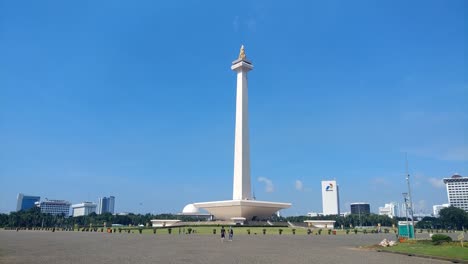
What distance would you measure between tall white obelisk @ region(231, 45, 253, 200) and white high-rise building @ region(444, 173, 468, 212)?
116457mm

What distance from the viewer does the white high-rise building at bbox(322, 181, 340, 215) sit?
17425 centimetres

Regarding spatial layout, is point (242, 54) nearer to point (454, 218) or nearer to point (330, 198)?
point (454, 218)

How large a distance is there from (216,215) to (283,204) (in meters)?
11.4

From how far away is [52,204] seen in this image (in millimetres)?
176375

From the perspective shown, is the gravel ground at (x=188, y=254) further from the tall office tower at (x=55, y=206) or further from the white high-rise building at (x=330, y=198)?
the tall office tower at (x=55, y=206)

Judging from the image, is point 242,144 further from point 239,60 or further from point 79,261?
point 79,261

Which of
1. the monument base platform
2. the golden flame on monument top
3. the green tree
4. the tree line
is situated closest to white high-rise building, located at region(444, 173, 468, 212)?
the tree line

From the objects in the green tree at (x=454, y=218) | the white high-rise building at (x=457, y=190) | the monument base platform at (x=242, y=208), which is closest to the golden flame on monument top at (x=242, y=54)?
the monument base platform at (x=242, y=208)

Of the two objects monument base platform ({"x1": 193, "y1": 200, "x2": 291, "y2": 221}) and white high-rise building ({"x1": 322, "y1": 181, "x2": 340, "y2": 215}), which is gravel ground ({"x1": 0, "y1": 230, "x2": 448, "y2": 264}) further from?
white high-rise building ({"x1": 322, "y1": 181, "x2": 340, "y2": 215})

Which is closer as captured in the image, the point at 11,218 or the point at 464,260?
the point at 464,260

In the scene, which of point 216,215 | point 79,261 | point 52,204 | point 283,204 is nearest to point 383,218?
point 283,204

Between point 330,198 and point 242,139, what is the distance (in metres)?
128

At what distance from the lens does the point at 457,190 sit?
5669 inches

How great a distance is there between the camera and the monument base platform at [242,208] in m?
55.1
